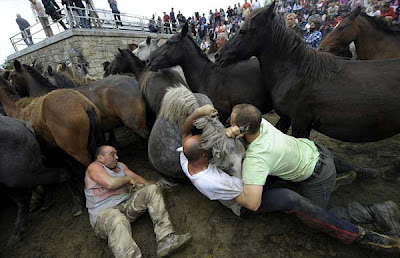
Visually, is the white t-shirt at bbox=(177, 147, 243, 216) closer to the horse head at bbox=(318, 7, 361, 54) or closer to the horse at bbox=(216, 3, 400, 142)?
the horse at bbox=(216, 3, 400, 142)

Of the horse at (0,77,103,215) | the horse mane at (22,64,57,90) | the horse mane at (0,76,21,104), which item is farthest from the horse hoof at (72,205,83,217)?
the horse mane at (22,64,57,90)

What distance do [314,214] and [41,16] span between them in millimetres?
16195

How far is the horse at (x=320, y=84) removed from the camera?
86.7 inches

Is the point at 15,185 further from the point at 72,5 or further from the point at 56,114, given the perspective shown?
the point at 72,5

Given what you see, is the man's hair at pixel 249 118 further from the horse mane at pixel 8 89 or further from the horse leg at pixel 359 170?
the horse mane at pixel 8 89

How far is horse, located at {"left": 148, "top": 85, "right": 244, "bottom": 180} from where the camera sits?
183cm

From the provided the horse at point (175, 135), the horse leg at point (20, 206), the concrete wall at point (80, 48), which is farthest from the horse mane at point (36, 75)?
the concrete wall at point (80, 48)

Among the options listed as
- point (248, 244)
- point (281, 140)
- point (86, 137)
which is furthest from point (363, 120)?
point (86, 137)

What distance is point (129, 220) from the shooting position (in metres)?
2.42

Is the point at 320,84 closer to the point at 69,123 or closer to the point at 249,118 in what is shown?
the point at 249,118

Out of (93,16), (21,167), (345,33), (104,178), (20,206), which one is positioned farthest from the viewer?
(93,16)

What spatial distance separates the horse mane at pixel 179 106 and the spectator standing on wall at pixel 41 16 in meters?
13.7

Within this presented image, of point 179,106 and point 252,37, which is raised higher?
point 252,37

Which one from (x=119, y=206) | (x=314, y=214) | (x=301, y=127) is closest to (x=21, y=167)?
(x=119, y=206)
